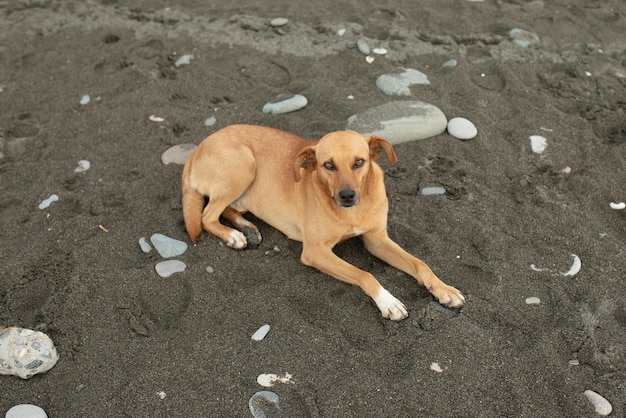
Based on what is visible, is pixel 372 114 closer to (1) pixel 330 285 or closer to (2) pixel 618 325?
(1) pixel 330 285

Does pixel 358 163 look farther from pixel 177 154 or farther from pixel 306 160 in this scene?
pixel 177 154

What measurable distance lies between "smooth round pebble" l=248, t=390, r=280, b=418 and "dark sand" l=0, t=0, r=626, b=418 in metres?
0.07

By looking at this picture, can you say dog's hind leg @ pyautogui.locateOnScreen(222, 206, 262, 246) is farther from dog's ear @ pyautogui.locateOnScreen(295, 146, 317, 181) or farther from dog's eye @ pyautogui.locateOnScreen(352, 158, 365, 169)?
dog's eye @ pyautogui.locateOnScreen(352, 158, 365, 169)

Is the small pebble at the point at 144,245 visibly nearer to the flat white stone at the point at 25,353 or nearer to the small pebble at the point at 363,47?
the flat white stone at the point at 25,353

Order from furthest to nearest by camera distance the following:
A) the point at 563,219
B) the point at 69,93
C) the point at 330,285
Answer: the point at 69,93 → the point at 563,219 → the point at 330,285

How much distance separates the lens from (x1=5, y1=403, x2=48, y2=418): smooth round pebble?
11.4ft

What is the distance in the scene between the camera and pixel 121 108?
21.3 feet

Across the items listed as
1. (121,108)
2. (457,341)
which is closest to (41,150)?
(121,108)

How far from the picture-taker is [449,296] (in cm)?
405

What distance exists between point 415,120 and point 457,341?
2620 millimetres

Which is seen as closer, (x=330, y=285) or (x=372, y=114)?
(x=330, y=285)

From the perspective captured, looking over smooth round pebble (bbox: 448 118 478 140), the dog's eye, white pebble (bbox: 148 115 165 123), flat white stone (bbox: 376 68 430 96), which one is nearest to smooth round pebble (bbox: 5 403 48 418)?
the dog's eye

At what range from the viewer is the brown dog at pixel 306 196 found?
4.12m

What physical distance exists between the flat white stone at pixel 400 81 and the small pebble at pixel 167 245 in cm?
301
